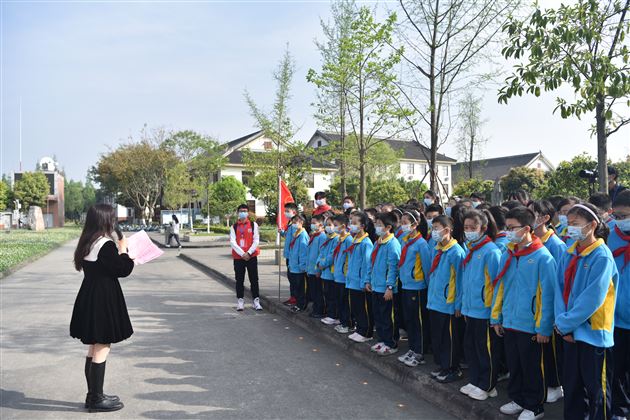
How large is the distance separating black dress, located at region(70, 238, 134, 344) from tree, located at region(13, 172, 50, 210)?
207ft

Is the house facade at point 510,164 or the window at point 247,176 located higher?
the house facade at point 510,164

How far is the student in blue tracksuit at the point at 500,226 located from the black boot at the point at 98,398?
400 centimetres

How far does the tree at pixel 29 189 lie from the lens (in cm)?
5916

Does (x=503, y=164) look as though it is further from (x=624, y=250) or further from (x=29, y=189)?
(x=624, y=250)

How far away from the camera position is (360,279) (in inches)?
257

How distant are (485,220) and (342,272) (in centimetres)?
277

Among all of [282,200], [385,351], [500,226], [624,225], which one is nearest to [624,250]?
[624,225]

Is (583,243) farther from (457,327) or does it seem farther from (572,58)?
(572,58)

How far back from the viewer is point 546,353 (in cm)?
443

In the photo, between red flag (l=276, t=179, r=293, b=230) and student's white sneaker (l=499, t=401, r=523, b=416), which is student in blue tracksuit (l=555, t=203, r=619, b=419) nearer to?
student's white sneaker (l=499, t=401, r=523, b=416)

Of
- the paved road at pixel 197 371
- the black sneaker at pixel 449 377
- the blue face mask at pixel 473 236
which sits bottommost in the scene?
the paved road at pixel 197 371

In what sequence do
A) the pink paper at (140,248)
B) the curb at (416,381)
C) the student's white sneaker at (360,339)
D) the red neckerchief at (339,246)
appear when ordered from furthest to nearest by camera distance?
the red neckerchief at (339,246) → the student's white sneaker at (360,339) → the pink paper at (140,248) → the curb at (416,381)

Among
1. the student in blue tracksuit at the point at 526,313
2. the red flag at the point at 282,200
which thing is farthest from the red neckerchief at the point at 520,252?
the red flag at the point at 282,200

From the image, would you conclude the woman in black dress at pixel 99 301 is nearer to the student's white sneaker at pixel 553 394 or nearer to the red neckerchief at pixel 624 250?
the student's white sneaker at pixel 553 394
